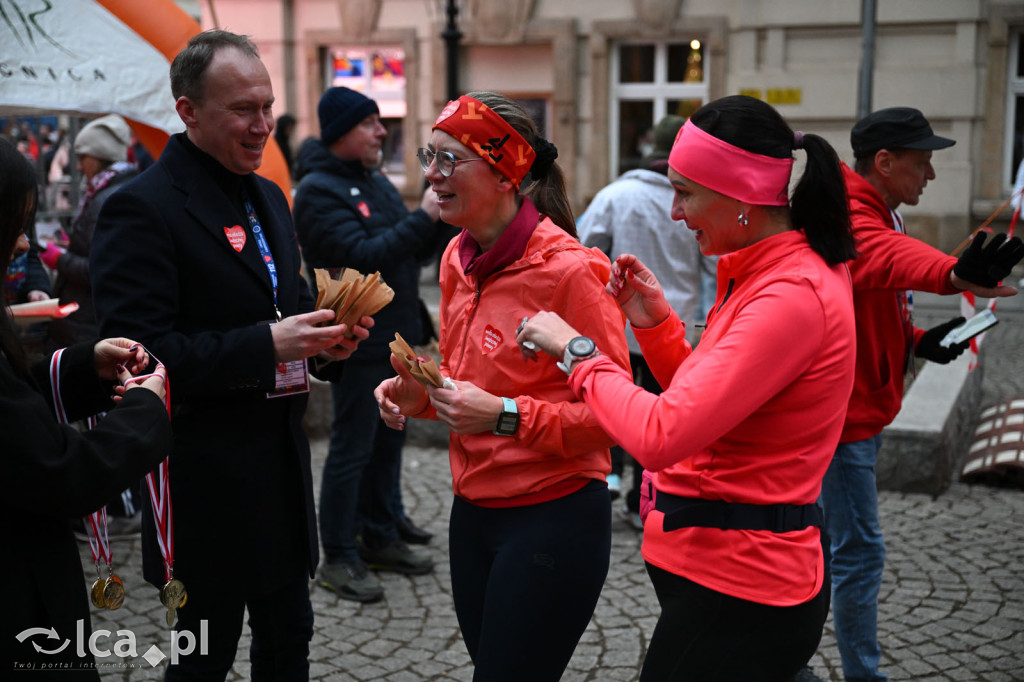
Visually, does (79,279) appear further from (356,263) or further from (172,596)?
(172,596)

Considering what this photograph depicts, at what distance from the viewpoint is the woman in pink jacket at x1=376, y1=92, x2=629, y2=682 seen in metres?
2.44

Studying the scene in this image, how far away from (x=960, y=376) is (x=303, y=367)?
18.1ft

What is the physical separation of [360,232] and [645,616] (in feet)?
7.27

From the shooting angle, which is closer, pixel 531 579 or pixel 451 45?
pixel 531 579

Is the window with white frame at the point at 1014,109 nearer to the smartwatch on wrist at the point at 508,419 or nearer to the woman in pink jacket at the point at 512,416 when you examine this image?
the woman in pink jacket at the point at 512,416

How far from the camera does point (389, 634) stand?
431 cm

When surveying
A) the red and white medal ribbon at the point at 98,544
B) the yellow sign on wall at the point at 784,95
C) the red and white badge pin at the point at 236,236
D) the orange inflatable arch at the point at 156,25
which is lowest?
the red and white medal ribbon at the point at 98,544

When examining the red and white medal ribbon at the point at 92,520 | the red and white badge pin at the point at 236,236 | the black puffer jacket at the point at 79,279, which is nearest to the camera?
the red and white medal ribbon at the point at 92,520

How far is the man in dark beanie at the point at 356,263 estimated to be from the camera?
15.4 feet

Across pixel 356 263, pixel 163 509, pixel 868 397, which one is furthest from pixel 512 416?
pixel 356 263

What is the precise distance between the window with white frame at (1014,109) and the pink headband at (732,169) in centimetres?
1321

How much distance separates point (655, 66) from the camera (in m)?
15.4

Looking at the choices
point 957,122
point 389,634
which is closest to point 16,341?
point 389,634

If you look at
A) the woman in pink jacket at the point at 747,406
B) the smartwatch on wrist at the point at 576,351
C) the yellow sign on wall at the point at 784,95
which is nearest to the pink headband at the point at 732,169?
the woman in pink jacket at the point at 747,406
